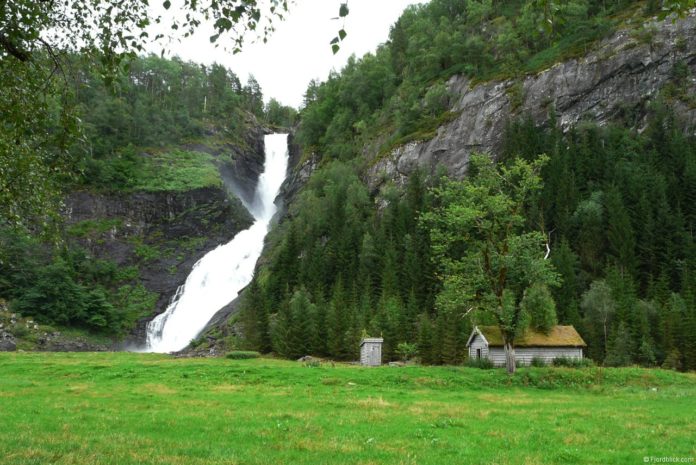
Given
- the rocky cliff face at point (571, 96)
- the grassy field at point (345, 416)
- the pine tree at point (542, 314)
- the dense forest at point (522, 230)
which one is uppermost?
the rocky cliff face at point (571, 96)

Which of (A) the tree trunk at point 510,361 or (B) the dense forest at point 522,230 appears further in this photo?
(B) the dense forest at point 522,230

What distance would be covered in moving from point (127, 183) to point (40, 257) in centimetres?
2978

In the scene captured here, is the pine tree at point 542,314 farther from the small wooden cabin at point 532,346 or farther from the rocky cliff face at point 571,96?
the rocky cliff face at point 571,96

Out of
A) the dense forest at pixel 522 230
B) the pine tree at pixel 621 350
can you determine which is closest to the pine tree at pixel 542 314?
the dense forest at pixel 522 230

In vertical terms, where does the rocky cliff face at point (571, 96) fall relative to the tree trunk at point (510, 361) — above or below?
above

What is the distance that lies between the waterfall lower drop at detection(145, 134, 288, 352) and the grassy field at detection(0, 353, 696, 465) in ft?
147

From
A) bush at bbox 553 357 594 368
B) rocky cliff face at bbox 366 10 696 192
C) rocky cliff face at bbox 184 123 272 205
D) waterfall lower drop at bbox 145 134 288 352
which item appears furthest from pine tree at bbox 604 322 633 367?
rocky cliff face at bbox 184 123 272 205

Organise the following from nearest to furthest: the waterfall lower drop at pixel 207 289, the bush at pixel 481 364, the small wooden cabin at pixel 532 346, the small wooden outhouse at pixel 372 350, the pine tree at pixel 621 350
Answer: the bush at pixel 481 364
the small wooden cabin at pixel 532 346
the pine tree at pixel 621 350
the small wooden outhouse at pixel 372 350
the waterfall lower drop at pixel 207 289

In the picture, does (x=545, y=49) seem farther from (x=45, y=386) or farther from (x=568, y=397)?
(x=45, y=386)

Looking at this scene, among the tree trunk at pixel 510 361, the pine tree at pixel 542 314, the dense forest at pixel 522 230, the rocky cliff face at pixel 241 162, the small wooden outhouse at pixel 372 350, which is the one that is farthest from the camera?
the rocky cliff face at pixel 241 162

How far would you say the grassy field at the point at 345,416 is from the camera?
1085 centimetres

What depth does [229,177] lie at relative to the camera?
131 meters

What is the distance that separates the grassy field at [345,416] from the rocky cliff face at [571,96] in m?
54.2

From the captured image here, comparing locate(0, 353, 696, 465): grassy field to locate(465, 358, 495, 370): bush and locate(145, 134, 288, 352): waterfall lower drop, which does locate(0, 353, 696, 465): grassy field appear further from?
locate(145, 134, 288, 352): waterfall lower drop
